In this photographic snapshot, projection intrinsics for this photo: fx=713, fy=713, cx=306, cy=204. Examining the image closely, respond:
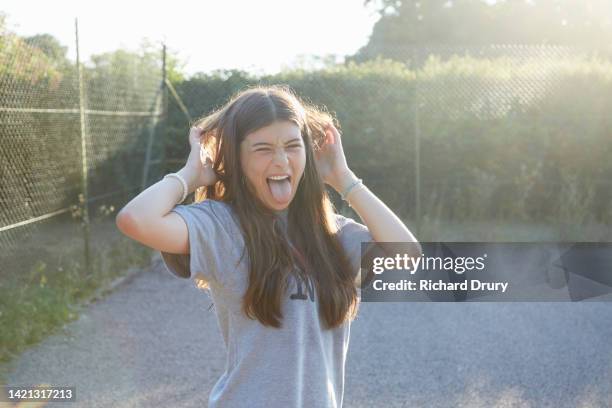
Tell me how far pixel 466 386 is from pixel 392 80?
544 cm

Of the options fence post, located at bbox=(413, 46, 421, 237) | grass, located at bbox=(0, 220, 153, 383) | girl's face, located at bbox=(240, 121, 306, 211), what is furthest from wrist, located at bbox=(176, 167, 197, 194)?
fence post, located at bbox=(413, 46, 421, 237)

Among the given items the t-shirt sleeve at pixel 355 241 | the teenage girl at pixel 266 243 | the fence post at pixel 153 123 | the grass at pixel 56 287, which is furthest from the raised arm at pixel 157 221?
the fence post at pixel 153 123

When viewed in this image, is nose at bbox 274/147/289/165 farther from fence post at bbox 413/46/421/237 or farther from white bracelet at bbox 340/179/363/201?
fence post at bbox 413/46/421/237

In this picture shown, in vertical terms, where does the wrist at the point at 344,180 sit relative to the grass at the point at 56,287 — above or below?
above

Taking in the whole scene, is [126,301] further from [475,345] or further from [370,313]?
[475,345]

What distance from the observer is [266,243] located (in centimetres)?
162

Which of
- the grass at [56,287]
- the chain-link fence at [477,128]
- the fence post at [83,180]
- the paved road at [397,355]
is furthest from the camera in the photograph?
the chain-link fence at [477,128]

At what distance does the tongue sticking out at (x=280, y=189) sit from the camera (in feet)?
5.43

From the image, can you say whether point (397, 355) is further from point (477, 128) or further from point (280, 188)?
point (477, 128)

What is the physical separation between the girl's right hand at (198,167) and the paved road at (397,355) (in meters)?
2.45

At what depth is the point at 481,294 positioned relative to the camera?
241 inches

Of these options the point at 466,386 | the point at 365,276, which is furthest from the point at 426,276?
the point at 365,276

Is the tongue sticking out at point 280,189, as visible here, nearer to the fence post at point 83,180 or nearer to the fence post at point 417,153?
the fence post at point 83,180

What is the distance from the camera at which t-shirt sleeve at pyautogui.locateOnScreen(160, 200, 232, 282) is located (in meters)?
1.56
